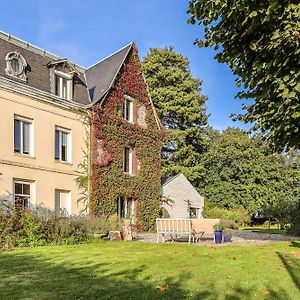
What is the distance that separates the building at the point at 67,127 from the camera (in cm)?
1955

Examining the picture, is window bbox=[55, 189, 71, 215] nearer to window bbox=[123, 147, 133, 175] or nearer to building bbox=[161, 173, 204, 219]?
window bbox=[123, 147, 133, 175]

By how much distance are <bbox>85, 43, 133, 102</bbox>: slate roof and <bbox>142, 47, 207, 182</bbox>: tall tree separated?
14982mm

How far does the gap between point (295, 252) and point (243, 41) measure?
300 inches

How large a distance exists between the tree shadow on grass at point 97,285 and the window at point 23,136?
37.8ft

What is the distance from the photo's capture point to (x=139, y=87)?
87.1 ft

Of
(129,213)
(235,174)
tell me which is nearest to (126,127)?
(129,213)

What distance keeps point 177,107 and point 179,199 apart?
13111 mm

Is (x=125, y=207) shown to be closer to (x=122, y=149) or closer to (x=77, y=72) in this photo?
(x=122, y=149)

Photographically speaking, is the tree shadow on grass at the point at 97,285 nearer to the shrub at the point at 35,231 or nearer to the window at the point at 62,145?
the shrub at the point at 35,231

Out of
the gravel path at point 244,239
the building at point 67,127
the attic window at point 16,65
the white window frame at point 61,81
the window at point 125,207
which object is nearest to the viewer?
the gravel path at point 244,239

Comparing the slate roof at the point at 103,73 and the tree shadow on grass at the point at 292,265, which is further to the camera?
the slate roof at the point at 103,73

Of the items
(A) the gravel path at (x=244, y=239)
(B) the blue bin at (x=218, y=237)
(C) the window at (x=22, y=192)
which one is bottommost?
(A) the gravel path at (x=244, y=239)

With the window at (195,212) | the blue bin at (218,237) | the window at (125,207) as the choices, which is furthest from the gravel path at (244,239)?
the window at (195,212)

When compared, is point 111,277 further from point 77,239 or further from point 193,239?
point 193,239
